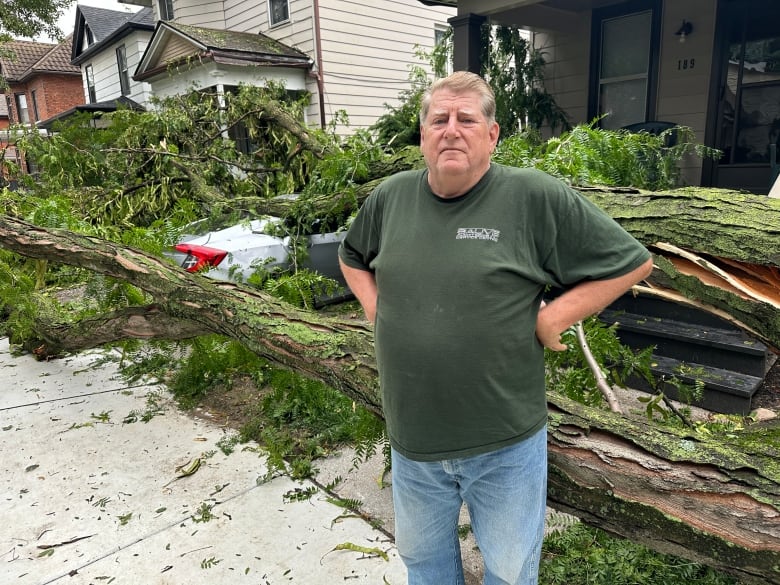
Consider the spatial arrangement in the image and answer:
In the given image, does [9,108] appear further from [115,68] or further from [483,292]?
[483,292]

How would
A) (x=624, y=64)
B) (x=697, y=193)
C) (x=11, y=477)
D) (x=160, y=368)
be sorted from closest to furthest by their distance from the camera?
1. (x=697, y=193)
2. (x=11, y=477)
3. (x=160, y=368)
4. (x=624, y=64)

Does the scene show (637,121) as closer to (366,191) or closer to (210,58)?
(366,191)

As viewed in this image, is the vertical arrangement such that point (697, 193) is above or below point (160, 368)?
above

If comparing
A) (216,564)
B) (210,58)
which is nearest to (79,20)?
(210,58)

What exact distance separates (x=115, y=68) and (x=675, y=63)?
54.3 feet

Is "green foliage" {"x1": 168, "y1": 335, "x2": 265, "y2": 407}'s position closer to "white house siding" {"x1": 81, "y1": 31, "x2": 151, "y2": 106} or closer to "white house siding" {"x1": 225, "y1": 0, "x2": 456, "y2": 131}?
"white house siding" {"x1": 225, "y1": 0, "x2": 456, "y2": 131}

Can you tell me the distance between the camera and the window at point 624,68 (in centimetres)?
748

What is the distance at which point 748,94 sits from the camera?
6.77 m

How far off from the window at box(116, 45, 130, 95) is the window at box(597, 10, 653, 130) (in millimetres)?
14525

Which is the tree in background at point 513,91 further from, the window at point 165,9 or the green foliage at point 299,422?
the window at point 165,9

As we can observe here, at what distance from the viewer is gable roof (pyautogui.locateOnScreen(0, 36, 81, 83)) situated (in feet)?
94.2

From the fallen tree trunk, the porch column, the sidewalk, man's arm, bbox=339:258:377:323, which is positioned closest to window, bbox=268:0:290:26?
the porch column

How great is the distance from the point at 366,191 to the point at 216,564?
2824 millimetres

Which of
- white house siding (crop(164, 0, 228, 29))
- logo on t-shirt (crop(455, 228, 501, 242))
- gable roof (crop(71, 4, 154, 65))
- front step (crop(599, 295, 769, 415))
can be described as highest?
gable roof (crop(71, 4, 154, 65))
